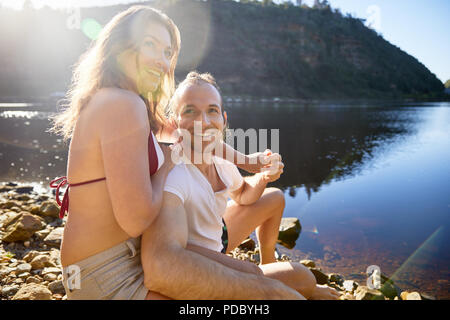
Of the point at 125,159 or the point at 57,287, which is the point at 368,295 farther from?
the point at 57,287

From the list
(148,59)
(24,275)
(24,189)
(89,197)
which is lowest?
(24,189)

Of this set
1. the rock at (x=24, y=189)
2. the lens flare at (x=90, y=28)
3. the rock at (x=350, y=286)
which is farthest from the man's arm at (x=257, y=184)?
the rock at (x=24, y=189)

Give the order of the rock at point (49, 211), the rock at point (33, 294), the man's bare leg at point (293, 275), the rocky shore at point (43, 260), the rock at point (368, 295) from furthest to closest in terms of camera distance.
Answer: the rock at point (49, 211) < the rocky shore at point (43, 260) < the rock at point (368, 295) < the rock at point (33, 294) < the man's bare leg at point (293, 275)

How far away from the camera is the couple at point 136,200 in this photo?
1.50 metres

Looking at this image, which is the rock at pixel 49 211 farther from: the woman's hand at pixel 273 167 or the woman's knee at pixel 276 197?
the woman's hand at pixel 273 167

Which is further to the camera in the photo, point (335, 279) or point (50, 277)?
point (335, 279)

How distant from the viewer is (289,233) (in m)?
5.20

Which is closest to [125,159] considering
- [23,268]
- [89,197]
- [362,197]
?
[89,197]

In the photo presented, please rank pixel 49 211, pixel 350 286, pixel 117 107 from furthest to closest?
1. pixel 49 211
2. pixel 350 286
3. pixel 117 107

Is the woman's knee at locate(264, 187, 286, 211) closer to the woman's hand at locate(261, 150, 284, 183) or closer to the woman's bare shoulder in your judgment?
the woman's hand at locate(261, 150, 284, 183)

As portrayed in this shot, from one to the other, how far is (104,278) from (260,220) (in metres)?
1.68

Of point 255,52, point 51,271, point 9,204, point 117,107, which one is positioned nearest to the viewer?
point 117,107
